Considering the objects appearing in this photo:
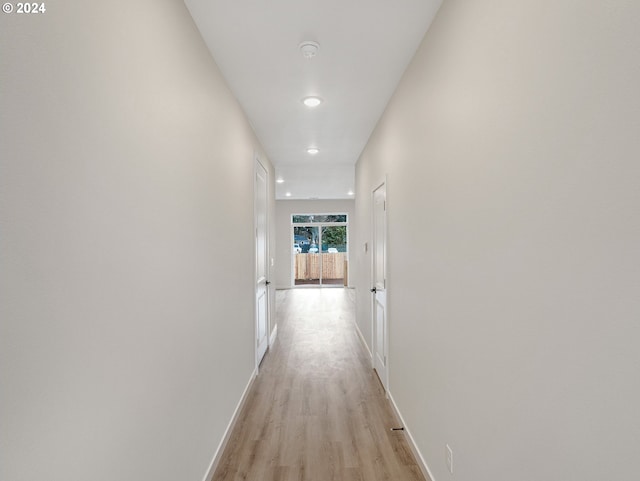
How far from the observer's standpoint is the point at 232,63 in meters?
2.37

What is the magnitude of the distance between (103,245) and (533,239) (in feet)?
4.30

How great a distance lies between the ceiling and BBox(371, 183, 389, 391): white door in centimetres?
88

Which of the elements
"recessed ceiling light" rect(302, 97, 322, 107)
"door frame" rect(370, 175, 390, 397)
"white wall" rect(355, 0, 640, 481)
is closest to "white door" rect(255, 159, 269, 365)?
"recessed ceiling light" rect(302, 97, 322, 107)

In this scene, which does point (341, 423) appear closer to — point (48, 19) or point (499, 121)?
point (499, 121)

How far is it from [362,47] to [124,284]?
1.94m

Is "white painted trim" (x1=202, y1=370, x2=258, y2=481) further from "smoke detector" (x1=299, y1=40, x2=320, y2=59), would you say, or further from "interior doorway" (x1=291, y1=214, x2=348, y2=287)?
"interior doorway" (x1=291, y1=214, x2=348, y2=287)

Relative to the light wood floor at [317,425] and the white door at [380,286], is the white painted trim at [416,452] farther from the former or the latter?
the white door at [380,286]

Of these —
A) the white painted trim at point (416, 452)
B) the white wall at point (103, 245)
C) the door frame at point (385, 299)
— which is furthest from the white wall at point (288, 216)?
the white wall at point (103, 245)

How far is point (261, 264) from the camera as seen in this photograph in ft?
14.2

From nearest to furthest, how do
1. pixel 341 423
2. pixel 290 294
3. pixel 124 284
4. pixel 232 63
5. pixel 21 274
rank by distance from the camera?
1. pixel 21 274
2. pixel 124 284
3. pixel 232 63
4. pixel 341 423
5. pixel 290 294

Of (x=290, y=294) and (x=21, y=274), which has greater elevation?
(x=21, y=274)

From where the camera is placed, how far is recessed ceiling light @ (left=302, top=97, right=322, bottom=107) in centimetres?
296

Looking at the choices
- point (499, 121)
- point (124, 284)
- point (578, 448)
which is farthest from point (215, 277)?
point (578, 448)

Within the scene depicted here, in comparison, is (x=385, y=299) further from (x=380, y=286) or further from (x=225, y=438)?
(x=225, y=438)
